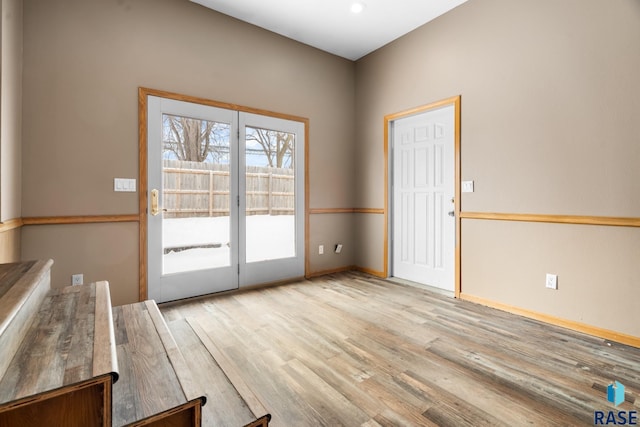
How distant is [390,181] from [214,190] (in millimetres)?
2203

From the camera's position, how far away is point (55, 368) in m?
0.97

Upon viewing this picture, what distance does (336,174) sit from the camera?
14.4 feet

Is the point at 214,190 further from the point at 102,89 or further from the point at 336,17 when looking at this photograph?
the point at 336,17

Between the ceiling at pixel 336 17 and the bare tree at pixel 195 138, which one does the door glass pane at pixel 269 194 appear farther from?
the ceiling at pixel 336 17

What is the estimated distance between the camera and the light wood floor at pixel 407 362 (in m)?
1.51

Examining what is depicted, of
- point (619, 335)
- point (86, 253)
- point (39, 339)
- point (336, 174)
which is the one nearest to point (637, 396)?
point (619, 335)

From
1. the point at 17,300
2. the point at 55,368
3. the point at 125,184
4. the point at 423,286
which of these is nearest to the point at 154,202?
the point at 125,184

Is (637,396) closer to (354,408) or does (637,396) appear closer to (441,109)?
(354,408)

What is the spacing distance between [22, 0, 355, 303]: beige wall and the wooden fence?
13.1 inches

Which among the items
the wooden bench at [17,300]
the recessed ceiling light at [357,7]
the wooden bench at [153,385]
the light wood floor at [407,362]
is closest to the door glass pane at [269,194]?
the light wood floor at [407,362]

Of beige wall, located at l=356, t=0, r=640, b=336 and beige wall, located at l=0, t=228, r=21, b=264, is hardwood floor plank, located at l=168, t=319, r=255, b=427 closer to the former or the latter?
beige wall, located at l=0, t=228, r=21, b=264

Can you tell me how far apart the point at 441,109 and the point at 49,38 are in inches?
145

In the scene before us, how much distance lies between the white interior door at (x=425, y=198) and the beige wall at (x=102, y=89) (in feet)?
6.16

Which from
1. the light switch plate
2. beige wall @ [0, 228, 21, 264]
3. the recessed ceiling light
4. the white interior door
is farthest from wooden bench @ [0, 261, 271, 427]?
the recessed ceiling light
